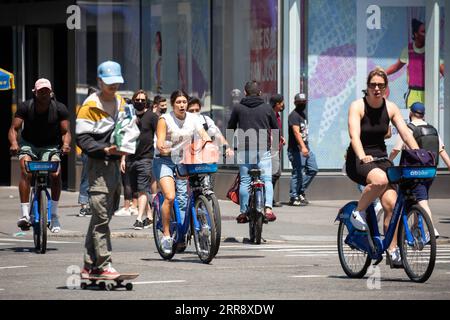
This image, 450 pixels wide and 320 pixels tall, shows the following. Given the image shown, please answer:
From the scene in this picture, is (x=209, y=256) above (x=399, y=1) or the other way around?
the other way around

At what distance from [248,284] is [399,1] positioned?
43.1 feet

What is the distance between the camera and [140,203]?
17500 mm

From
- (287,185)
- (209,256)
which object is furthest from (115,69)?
(287,185)

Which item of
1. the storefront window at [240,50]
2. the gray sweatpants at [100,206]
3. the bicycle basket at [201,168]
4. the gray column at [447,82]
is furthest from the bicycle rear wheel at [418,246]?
the gray column at [447,82]

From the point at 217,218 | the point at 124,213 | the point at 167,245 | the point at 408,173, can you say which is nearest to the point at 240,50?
the point at 124,213

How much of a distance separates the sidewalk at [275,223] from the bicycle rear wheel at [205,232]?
10.8ft

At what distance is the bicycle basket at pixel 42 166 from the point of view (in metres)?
14.0

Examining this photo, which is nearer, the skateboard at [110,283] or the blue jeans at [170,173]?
the skateboard at [110,283]

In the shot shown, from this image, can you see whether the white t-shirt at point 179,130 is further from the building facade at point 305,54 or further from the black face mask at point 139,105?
the building facade at point 305,54

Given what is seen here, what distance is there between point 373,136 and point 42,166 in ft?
Result: 14.7

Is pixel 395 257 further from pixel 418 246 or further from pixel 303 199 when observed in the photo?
pixel 303 199

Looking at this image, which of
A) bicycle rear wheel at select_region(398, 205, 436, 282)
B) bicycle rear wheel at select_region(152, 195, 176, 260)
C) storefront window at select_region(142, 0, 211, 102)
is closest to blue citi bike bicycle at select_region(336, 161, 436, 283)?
bicycle rear wheel at select_region(398, 205, 436, 282)

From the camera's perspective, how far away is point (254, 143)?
1578cm

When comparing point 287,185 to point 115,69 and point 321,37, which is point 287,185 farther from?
point 115,69
